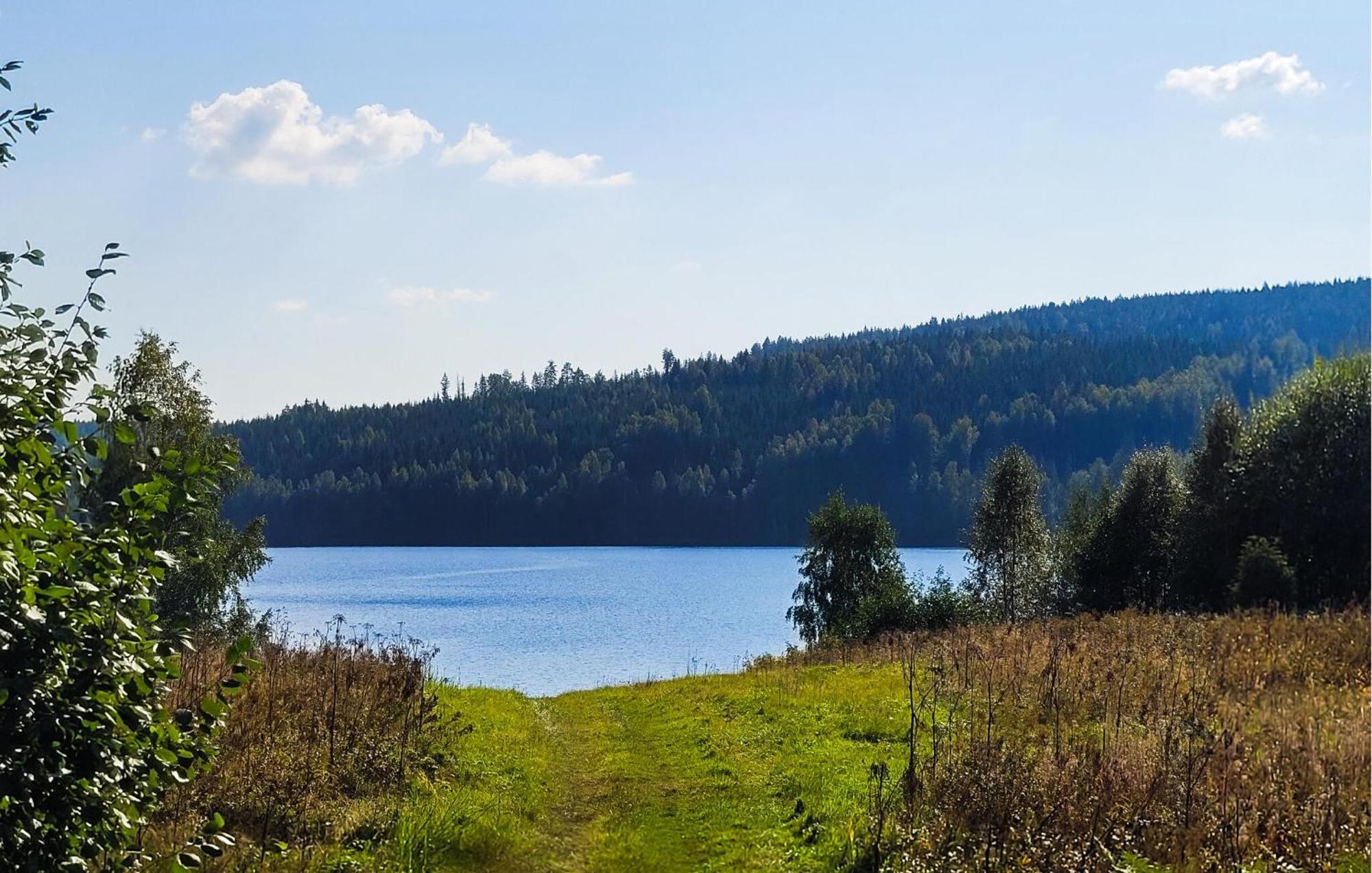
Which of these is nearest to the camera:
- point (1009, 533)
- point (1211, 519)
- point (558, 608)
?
point (1211, 519)

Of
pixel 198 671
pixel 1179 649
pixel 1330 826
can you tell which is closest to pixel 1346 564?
pixel 1179 649

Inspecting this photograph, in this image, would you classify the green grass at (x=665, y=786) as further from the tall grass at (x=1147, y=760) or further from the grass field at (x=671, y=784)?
the tall grass at (x=1147, y=760)

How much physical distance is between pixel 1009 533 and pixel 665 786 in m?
49.7

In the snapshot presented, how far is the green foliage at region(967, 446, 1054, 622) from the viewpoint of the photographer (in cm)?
5988

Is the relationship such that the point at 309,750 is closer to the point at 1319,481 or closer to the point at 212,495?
the point at 212,495

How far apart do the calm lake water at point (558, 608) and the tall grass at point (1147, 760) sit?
50.4 ft

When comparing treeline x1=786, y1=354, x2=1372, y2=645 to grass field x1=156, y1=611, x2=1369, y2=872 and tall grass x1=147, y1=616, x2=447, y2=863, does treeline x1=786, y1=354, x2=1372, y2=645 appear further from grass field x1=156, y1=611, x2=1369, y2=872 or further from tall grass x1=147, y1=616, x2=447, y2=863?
tall grass x1=147, y1=616, x2=447, y2=863

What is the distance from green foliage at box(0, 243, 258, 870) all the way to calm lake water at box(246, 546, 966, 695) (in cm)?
1903

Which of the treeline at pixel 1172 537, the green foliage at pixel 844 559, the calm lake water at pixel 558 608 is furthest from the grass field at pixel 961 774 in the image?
the green foliage at pixel 844 559

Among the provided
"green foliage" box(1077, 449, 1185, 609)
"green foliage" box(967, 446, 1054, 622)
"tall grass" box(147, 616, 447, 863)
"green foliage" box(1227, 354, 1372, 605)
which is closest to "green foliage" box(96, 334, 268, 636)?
"tall grass" box(147, 616, 447, 863)

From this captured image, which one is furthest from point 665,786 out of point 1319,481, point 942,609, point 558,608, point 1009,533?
point 558,608

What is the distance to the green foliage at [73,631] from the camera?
480 cm

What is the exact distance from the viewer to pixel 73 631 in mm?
4855

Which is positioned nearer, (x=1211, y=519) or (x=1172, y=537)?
(x=1211, y=519)
